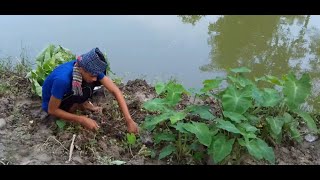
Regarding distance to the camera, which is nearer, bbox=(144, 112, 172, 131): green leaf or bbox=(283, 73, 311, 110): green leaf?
bbox=(144, 112, 172, 131): green leaf

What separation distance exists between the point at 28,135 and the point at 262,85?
252cm

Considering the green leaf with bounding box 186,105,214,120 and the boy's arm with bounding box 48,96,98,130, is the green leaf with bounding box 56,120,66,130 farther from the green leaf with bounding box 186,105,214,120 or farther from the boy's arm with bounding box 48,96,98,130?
the green leaf with bounding box 186,105,214,120

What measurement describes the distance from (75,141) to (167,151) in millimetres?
688

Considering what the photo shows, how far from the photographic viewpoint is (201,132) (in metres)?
2.84

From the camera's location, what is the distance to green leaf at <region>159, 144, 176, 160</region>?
296 centimetres

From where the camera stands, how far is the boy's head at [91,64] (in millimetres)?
3135

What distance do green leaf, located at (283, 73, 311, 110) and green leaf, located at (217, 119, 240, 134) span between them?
571 millimetres

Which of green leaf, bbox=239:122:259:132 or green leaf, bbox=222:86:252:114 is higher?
green leaf, bbox=222:86:252:114

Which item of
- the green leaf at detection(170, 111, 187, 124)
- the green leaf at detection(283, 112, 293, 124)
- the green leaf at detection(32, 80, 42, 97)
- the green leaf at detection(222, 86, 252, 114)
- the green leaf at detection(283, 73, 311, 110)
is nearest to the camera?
the green leaf at detection(170, 111, 187, 124)

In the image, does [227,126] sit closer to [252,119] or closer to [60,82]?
[252,119]

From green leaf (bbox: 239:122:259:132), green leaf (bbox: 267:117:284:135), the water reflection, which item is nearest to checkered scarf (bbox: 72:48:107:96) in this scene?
green leaf (bbox: 239:122:259:132)

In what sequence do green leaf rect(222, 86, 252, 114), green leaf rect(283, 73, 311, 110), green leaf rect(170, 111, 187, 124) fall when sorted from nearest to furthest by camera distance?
green leaf rect(170, 111, 187, 124) < green leaf rect(222, 86, 252, 114) < green leaf rect(283, 73, 311, 110)
